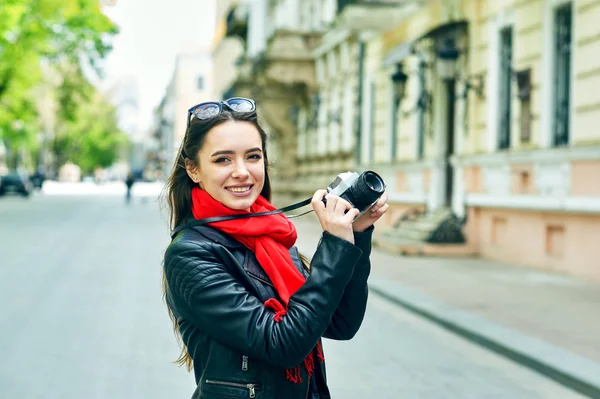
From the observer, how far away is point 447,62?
16.8m

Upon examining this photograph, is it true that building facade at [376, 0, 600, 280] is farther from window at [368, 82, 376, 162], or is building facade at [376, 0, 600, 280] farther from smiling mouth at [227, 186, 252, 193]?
smiling mouth at [227, 186, 252, 193]

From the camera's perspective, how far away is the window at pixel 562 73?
13.9m

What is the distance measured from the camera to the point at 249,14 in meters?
43.4

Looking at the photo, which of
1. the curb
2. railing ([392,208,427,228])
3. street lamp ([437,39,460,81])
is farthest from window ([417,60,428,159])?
the curb

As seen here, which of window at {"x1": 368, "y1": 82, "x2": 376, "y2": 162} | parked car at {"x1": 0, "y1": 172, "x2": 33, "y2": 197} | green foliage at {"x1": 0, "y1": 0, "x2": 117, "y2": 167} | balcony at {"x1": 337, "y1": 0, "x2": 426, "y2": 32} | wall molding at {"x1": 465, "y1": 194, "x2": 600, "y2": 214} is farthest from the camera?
parked car at {"x1": 0, "y1": 172, "x2": 33, "y2": 197}

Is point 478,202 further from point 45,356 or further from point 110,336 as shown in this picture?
point 45,356

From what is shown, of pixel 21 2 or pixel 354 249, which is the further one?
pixel 21 2

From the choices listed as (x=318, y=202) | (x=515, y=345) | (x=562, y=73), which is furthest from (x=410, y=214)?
(x=318, y=202)

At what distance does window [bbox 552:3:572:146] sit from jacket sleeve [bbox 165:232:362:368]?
1210 cm

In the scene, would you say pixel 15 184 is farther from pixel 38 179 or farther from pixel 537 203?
pixel 537 203

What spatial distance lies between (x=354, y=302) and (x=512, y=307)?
26.7 feet

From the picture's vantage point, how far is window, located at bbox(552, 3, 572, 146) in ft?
45.6

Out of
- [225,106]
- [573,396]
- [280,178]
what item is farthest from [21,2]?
[225,106]

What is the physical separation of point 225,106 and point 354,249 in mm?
509
